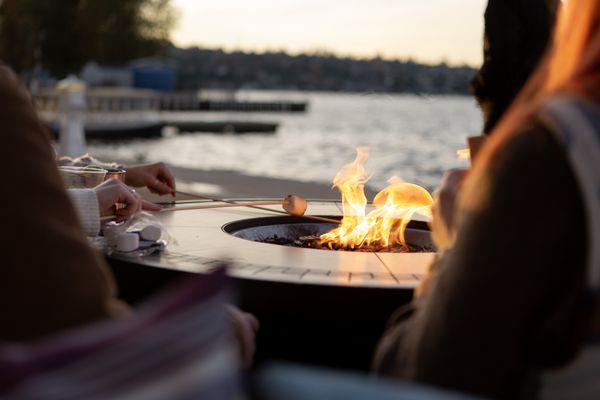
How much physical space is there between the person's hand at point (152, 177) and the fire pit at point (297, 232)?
322mm

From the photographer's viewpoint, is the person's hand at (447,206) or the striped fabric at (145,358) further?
the person's hand at (447,206)

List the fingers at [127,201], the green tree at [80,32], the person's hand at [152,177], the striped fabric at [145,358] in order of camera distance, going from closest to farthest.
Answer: the striped fabric at [145,358]
the fingers at [127,201]
the person's hand at [152,177]
the green tree at [80,32]

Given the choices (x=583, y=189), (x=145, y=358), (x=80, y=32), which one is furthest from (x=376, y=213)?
(x=80, y=32)

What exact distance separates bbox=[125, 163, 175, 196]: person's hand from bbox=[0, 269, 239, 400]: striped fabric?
8.18 ft

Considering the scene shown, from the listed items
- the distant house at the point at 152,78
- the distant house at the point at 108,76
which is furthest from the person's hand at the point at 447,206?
the distant house at the point at 108,76

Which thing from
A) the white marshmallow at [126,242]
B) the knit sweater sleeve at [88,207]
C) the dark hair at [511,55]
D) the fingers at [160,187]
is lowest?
the fingers at [160,187]

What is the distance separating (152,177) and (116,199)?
2.27ft

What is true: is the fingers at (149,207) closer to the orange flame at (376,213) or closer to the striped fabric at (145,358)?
the orange flame at (376,213)

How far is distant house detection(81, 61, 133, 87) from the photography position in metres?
74.8

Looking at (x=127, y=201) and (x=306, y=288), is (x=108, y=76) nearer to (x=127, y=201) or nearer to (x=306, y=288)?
(x=127, y=201)

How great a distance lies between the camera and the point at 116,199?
2787 millimetres

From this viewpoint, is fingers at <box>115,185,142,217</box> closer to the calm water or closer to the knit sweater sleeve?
the knit sweater sleeve

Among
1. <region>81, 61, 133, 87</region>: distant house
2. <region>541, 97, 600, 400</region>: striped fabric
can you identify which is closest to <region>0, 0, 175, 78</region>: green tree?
<region>81, 61, 133, 87</region>: distant house

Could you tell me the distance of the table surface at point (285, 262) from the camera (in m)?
2.31
